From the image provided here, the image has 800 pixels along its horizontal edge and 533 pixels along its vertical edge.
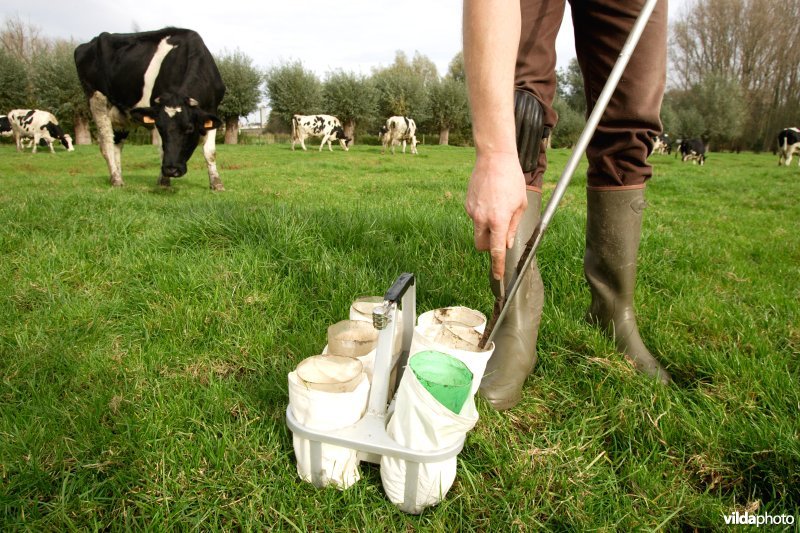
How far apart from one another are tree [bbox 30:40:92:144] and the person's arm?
34964 mm

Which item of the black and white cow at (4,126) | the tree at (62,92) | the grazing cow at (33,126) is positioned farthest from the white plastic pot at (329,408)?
the tree at (62,92)

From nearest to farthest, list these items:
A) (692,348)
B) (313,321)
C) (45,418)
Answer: (45,418) → (692,348) → (313,321)

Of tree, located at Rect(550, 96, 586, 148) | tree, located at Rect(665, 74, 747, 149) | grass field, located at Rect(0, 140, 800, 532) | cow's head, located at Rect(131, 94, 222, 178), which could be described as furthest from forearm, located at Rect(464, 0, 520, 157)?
tree, located at Rect(665, 74, 747, 149)

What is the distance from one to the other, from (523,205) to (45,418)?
1763mm

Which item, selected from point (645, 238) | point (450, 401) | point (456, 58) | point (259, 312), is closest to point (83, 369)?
point (259, 312)

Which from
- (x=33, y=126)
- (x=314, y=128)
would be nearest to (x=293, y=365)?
(x=33, y=126)

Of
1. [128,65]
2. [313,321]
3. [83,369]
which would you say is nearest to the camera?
[83,369]

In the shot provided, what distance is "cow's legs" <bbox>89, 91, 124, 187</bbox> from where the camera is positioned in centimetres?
873

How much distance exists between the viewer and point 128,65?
8.06 metres

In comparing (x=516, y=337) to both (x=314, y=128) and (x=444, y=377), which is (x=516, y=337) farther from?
(x=314, y=128)

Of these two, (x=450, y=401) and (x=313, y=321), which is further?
(x=313, y=321)

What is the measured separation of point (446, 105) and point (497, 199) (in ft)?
139

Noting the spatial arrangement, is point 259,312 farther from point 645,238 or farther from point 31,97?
point 31,97

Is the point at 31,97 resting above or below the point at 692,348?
above
